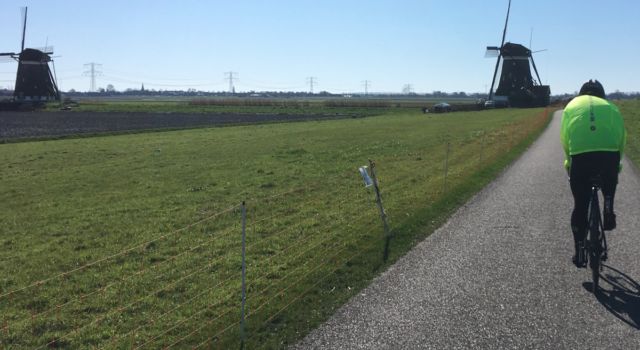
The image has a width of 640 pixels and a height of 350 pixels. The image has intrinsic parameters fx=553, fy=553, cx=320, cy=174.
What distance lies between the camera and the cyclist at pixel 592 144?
21.1 feet

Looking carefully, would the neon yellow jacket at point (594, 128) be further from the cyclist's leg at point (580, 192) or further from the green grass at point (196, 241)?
the green grass at point (196, 241)

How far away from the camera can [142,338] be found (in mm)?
5738

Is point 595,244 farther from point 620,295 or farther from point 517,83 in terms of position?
point 517,83

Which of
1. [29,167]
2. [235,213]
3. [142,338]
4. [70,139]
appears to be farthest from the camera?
[70,139]

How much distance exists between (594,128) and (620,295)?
201 cm

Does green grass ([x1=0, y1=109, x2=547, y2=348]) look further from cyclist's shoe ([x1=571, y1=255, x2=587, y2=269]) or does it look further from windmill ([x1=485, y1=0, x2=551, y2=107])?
windmill ([x1=485, y1=0, x2=551, y2=107])

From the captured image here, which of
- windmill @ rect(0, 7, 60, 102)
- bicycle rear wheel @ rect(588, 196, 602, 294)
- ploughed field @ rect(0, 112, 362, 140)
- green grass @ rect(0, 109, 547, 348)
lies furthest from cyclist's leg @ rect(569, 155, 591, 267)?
windmill @ rect(0, 7, 60, 102)

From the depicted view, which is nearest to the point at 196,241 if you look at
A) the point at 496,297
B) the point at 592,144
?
the point at 496,297

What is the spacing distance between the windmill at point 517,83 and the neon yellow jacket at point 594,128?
93117 millimetres

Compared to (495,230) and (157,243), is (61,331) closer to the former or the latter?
(157,243)

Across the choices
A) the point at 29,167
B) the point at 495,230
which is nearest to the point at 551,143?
the point at 495,230

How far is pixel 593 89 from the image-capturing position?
22.9 feet

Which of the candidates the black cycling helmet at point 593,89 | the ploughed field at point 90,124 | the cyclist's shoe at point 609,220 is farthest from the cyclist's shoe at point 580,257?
the ploughed field at point 90,124

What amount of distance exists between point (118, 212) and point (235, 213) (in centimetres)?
291
